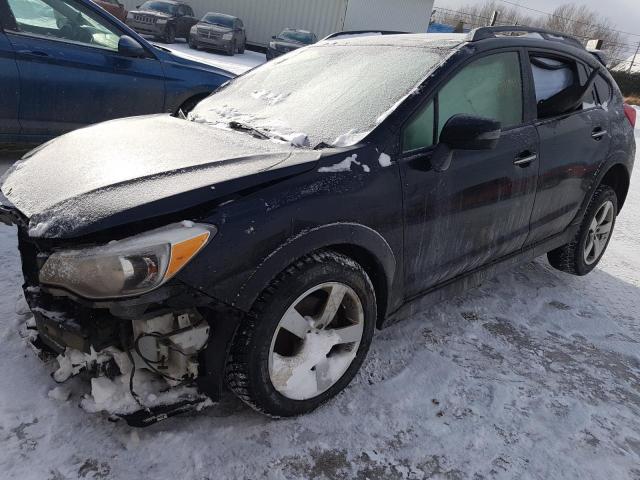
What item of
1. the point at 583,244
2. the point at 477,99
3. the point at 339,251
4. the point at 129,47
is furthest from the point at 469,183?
the point at 129,47

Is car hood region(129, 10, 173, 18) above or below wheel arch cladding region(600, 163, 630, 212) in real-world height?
below

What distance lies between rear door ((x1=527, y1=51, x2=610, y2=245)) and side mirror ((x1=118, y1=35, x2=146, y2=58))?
11.1ft

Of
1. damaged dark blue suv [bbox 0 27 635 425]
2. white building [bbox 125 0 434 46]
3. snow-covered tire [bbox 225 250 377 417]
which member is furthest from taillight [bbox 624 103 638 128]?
white building [bbox 125 0 434 46]

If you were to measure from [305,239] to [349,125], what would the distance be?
2.25ft

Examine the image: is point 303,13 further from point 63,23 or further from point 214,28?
point 63,23

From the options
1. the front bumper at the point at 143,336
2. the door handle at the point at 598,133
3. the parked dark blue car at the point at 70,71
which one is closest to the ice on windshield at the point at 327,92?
the front bumper at the point at 143,336

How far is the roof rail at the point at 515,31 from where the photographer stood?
2.88 m

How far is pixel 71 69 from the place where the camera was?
177 inches

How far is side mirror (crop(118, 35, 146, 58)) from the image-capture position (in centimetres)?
473

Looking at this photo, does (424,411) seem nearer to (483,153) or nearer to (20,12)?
(483,153)

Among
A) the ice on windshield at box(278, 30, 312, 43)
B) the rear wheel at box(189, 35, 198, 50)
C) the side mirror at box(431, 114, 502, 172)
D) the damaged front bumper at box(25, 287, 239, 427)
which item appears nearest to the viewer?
the damaged front bumper at box(25, 287, 239, 427)

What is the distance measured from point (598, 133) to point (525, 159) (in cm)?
102

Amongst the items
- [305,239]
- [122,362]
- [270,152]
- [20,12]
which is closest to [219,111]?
[270,152]

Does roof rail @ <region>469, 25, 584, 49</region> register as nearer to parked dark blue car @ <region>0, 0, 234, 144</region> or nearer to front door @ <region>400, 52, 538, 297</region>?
front door @ <region>400, 52, 538, 297</region>
